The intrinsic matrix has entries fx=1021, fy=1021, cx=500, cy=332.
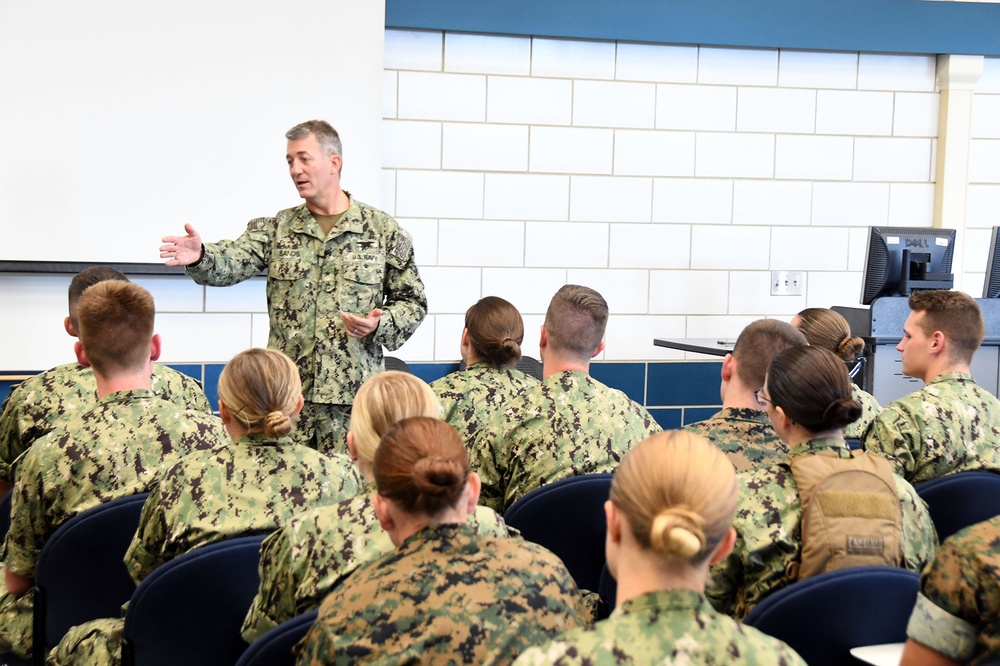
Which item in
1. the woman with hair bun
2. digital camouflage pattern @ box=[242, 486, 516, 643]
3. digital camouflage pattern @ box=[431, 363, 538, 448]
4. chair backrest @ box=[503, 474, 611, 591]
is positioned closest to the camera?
digital camouflage pattern @ box=[242, 486, 516, 643]

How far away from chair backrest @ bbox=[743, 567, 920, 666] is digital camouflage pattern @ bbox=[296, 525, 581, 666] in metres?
0.31

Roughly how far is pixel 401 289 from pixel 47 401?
4.00ft

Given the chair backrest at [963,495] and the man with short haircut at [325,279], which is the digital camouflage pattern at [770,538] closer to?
the chair backrest at [963,495]

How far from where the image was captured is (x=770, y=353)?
8.26 ft

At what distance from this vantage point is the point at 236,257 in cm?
348

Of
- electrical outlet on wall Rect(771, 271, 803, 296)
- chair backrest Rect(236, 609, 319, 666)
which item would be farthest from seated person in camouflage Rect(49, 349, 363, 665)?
electrical outlet on wall Rect(771, 271, 803, 296)

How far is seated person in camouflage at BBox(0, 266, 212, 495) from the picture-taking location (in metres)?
2.82

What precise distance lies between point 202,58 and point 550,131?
1.74 meters

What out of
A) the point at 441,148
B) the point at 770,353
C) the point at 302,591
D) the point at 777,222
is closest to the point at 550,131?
the point at 441,148

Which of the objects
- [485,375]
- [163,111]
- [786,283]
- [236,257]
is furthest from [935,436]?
[163,111]

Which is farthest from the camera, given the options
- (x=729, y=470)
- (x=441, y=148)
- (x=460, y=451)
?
(x=441, y=148)

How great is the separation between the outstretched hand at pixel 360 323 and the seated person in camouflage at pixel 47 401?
546 millimetres

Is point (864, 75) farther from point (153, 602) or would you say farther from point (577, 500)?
point (153, 602)

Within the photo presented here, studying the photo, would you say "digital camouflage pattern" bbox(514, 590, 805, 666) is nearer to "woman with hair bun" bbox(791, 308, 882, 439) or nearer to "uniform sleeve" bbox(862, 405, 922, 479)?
"uniform sleeve" bbox(862, 405, 922, 479)
